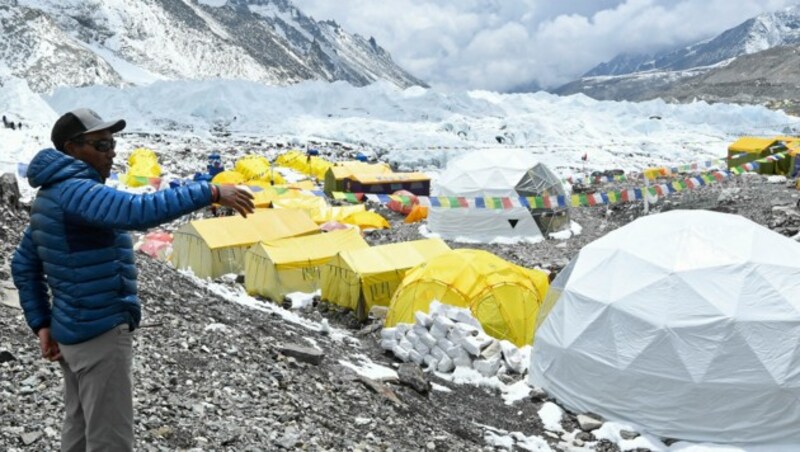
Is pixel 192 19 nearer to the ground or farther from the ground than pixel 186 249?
farther from the ground

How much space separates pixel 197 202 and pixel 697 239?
9.39 m

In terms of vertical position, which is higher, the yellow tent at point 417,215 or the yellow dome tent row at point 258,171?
the yellow dome tent row at point 258,171

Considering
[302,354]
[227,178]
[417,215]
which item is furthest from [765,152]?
[302,354]

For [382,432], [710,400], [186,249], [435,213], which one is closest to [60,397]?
[382,432]

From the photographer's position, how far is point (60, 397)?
5406 millimetres

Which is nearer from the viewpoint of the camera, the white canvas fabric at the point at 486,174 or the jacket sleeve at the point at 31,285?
the jacket sleeve at the point at 31,285

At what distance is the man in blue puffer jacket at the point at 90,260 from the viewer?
9.77 feet

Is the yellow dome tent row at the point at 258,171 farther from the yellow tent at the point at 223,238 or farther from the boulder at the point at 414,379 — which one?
the boulder at the point at 414,379

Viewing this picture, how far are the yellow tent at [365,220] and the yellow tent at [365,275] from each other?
29.4 ft

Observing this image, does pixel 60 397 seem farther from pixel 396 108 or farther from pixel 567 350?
pixel 396 108

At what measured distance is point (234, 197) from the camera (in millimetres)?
3105

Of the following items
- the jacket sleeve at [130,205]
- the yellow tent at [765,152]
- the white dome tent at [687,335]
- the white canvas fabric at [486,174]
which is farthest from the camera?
the yellow tent at [765,152]

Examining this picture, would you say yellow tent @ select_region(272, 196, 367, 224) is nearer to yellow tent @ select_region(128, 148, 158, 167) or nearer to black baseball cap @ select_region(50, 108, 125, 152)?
yellow tent @ select_region(128, 148, 158, 167)

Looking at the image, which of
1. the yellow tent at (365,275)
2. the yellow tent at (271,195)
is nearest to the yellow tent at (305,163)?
the yellow tent at (271,195)
